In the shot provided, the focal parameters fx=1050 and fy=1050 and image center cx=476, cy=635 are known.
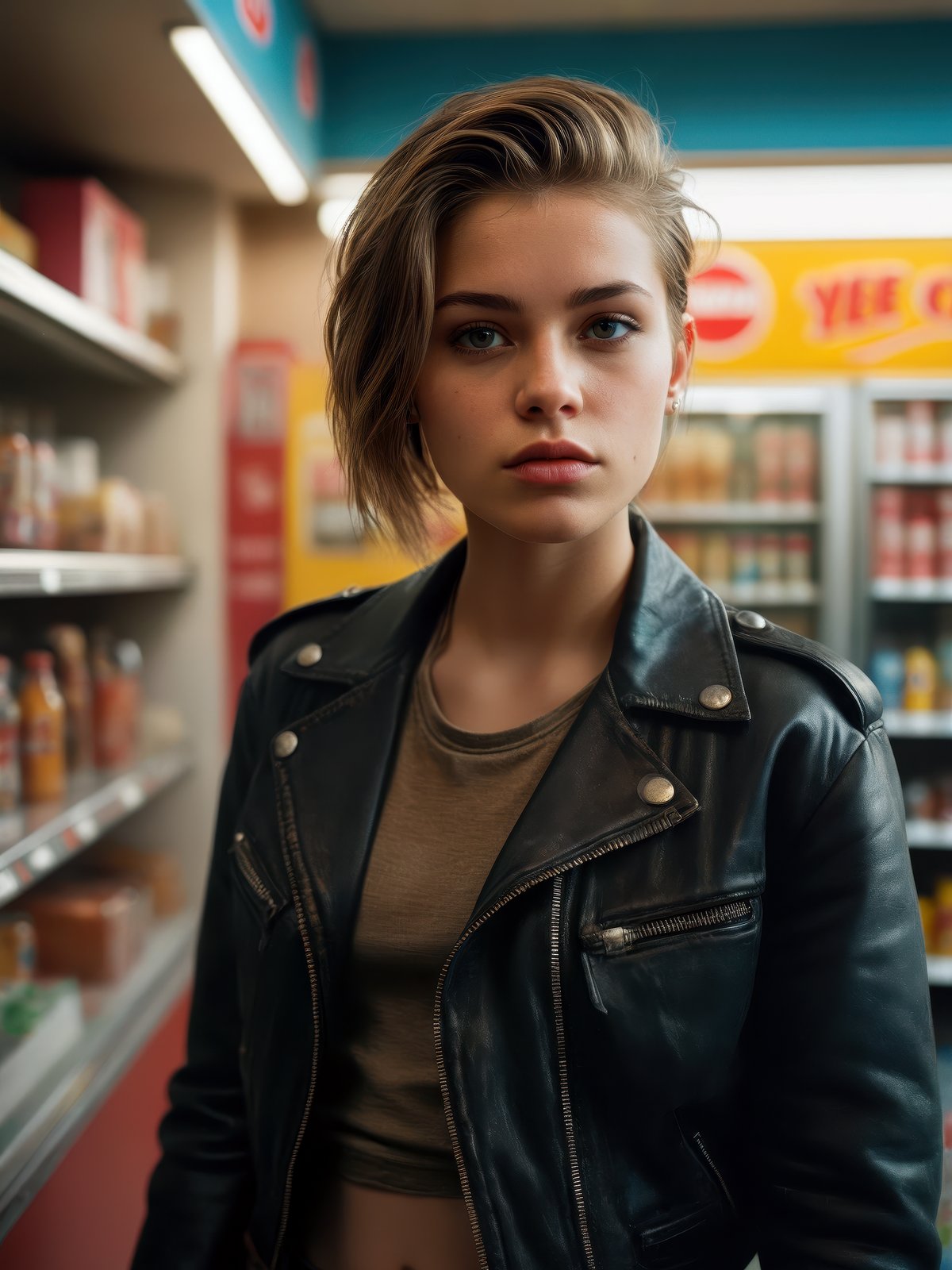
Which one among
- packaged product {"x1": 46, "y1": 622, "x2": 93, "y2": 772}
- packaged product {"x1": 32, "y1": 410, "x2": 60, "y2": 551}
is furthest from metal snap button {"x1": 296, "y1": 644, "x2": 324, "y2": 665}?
packaged product {"x1": 46, "y1": 622, "x2": 93, "y2": 772}

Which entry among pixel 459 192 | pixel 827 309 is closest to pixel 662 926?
pixel 459 192

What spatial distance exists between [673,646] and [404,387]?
14.0 inches

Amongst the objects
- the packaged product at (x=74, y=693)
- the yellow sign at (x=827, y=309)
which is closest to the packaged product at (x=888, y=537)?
the yellow sign at (x=827, y=309)

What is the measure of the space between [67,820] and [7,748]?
0.21 metres

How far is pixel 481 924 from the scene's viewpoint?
89cm

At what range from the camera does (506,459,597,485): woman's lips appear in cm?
91

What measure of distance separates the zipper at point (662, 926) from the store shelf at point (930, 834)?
2.81 meters

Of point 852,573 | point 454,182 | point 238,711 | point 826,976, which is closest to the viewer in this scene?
point 826,976

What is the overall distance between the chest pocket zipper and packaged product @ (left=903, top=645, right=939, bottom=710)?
302 centimetres

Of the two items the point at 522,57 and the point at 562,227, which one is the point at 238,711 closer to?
the point at 562,227

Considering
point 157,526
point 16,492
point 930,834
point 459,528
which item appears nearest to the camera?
point 16,492

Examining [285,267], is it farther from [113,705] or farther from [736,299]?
[113,705]

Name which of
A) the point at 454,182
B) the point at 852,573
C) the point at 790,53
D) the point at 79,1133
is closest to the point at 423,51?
the point at 790,53

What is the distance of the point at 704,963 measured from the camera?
2.85 feet
